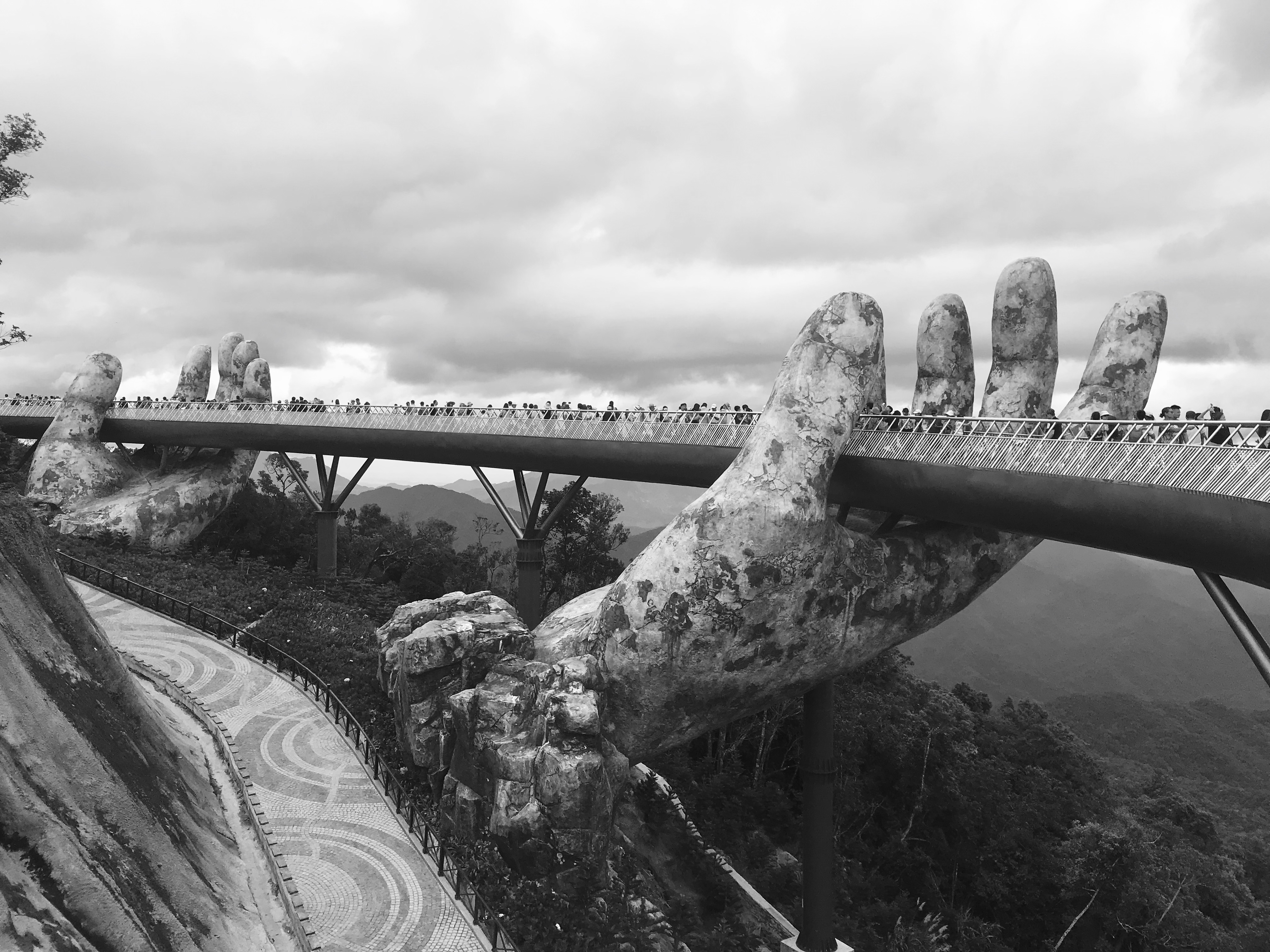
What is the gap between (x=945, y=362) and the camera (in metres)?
21.2

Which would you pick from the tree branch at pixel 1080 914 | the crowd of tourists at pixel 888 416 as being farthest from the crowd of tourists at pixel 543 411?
the tree branch at pixel 1080 914

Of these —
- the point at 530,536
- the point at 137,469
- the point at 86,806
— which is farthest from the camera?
the point at 137,469

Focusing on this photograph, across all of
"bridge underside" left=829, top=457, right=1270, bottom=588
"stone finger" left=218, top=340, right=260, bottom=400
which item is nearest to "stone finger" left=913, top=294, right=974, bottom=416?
"bridge underside" left=829, top=457, right=1270, bottom=588

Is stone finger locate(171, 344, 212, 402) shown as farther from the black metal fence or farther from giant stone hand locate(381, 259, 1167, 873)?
giant stone hand locate(381, 259, 1167, 873)

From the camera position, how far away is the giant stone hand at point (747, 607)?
17453mm

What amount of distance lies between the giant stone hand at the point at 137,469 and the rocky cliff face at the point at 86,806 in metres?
25.7

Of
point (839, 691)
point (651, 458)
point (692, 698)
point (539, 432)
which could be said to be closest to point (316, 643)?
point (539, 432)

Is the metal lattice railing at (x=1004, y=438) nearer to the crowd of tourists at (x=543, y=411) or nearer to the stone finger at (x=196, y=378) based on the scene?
the crowd of tourists at (x=543, y=411)

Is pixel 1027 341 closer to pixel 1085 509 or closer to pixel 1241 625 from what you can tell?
pixel 1085 509

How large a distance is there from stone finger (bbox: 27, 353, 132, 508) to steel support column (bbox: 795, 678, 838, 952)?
3727cm

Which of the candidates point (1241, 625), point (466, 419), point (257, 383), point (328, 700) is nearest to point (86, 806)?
point (328, 700)

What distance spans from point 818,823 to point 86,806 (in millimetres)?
15865

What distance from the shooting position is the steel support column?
808 inches

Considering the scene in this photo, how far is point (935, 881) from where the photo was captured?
33.2 metres
